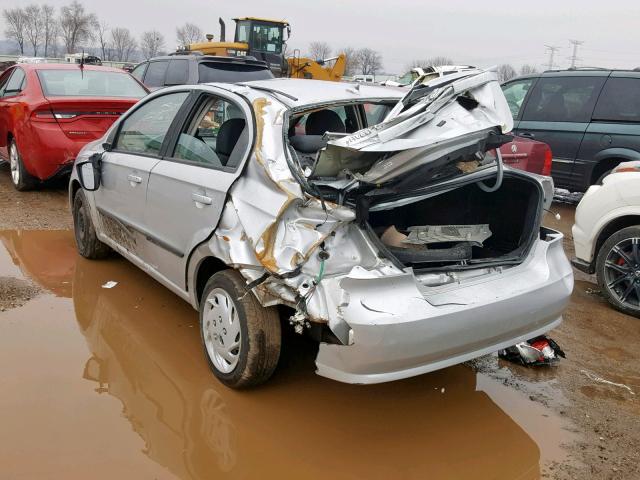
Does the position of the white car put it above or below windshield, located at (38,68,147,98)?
below

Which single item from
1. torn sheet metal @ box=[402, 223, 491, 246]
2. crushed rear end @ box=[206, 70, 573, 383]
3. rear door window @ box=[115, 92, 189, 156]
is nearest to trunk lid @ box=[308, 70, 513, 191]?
crushed rear end @ box=[206, 70, 573, 383]

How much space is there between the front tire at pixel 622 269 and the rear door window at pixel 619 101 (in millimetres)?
3402

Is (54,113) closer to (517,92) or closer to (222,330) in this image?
(222,330)

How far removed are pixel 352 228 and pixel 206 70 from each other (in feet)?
23.6

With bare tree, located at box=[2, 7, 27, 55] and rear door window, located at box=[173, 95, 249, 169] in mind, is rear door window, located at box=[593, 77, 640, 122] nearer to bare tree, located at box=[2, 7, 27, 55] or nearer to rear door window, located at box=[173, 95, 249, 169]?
rear door window, located at box=[173, 95, 249, 169]

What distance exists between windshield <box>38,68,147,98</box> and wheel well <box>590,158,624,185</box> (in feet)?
19.8

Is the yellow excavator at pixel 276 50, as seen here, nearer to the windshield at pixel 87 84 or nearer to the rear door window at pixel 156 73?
the rear door window at pixel 156 73

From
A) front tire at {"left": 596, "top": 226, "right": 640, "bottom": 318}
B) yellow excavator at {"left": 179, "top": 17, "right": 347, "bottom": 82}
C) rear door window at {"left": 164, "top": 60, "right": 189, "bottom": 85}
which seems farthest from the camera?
yellow excavator at {"left": 179, "top": 17, "right": 347, "bottom": 82}

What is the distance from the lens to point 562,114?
8.23 metres

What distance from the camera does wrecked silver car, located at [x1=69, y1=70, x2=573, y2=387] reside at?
270 cm

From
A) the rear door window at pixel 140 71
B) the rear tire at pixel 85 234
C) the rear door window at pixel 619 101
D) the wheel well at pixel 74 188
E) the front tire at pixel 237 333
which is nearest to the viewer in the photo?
the front tire at pixel 237 333

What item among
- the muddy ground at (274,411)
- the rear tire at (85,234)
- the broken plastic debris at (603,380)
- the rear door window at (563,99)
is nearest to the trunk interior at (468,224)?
the muddy ground at (274,411)

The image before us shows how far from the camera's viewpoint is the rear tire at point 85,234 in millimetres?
5172

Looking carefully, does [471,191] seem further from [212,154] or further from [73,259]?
[73,259]
